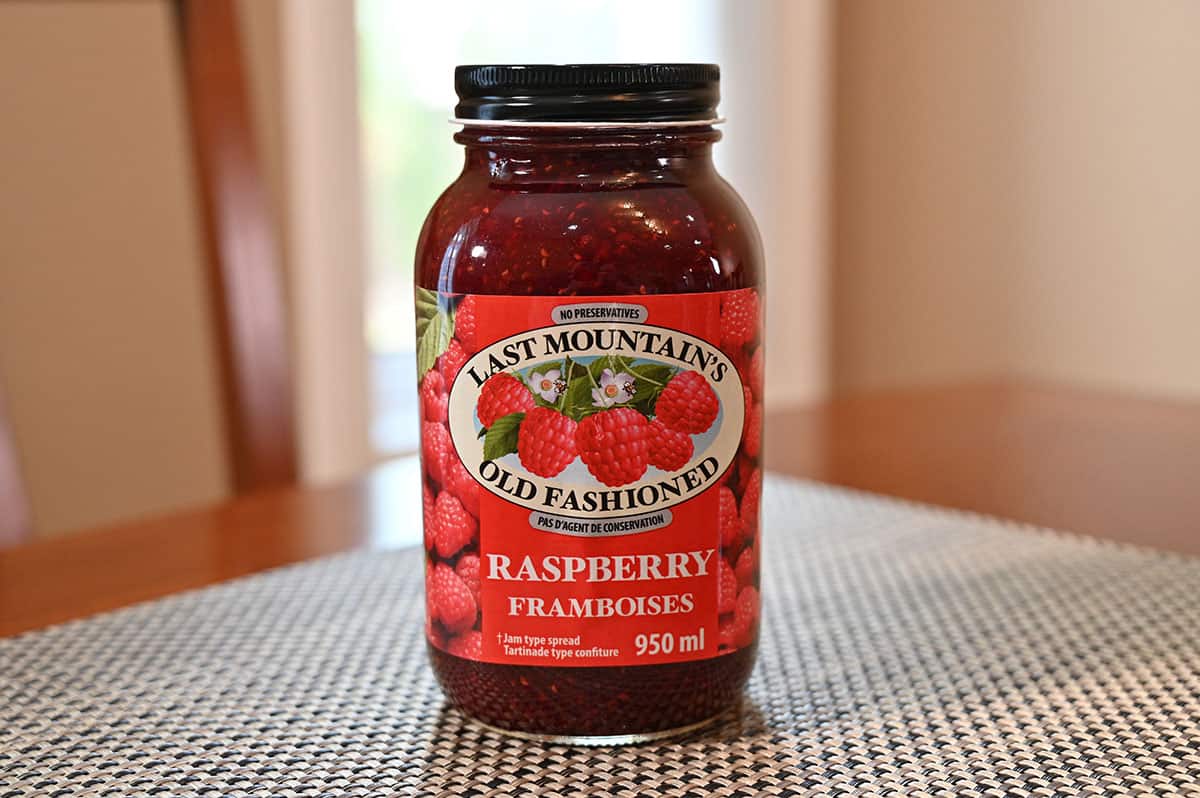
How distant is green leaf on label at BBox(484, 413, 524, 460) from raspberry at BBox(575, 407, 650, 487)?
0.02m

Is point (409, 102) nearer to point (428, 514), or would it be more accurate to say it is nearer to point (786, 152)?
point (786, 152)

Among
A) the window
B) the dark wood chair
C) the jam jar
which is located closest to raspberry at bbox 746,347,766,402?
the jam jar

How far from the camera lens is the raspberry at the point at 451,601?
569 mm

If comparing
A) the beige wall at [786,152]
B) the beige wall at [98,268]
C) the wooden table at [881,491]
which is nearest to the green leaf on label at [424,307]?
the wooden table at [881,491]

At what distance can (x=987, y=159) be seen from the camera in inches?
106

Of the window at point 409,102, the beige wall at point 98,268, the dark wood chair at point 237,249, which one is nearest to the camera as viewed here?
the dark wood chair at point 237,249

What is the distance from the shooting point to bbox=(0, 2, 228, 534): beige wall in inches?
69.1

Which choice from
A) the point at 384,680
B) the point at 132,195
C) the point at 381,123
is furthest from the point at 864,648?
the point at 381,123

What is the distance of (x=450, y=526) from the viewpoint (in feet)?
1.87

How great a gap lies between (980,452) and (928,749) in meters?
0.63

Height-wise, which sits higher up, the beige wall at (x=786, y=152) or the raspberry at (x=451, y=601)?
the raspberry at (x=451, y=601)

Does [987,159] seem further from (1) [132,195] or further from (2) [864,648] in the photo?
(2) [864,648]

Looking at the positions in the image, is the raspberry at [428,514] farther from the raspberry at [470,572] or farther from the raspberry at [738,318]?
the raspberry at [738,318]

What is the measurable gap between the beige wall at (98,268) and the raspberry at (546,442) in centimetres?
123
